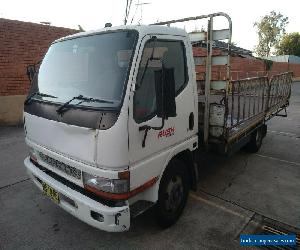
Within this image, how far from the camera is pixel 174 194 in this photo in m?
3.70

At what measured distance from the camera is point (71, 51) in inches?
141

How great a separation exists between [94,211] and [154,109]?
46.0 inches

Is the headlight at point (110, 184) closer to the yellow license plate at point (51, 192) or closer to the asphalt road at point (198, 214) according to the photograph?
the yellow license plate at point (51, 192)

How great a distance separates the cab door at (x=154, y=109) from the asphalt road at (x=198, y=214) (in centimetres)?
96

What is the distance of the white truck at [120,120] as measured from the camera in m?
2.76

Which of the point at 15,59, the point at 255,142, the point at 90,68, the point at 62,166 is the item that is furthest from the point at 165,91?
the point at 15,59

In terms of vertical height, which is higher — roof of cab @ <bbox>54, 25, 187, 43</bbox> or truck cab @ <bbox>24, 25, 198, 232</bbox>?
roof of cab @ <bbox>54, 25, 187, 43</bbox>

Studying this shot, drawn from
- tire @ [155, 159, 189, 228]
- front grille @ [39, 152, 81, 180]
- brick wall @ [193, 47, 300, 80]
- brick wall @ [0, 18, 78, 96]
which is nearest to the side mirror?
tire @ [155, 159, 189, 228]

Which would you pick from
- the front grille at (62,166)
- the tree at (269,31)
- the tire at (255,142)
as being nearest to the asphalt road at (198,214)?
the tire at (255,142)

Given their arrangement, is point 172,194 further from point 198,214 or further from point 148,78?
point 148,78

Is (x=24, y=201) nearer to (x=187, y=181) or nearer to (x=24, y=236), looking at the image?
(x=24, y=236)

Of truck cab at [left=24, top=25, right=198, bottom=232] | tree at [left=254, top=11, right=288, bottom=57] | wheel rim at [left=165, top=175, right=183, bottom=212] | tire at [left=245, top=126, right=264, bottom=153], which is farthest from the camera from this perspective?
tree at [left=254, top=11, right=288, bottom=57]

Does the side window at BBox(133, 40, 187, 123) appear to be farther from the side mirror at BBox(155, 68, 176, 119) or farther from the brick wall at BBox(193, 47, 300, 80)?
the brick wall at BBox(193, 47, 300, 80)

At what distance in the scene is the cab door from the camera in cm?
287
